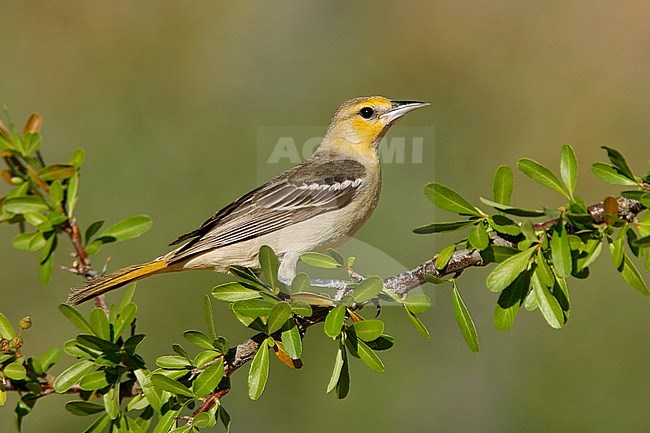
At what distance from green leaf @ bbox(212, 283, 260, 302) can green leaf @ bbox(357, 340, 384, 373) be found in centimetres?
33

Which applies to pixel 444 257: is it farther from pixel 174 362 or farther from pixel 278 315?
pixel 174 362

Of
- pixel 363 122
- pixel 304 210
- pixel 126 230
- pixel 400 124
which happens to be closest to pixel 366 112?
pixel 363 122

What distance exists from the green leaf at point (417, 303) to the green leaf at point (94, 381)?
932 mm

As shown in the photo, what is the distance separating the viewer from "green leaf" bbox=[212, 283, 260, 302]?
2166mm

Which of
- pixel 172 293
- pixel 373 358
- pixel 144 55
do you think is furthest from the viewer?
pixel 144 55

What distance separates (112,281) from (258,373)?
3.49 ft

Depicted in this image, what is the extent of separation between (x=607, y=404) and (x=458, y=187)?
215 cm

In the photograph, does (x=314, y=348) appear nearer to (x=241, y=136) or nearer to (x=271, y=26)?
(x=241, y=136)

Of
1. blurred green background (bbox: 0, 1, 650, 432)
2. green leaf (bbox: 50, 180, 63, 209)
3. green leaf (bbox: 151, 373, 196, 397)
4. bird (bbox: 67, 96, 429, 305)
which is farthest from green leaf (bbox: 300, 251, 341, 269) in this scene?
blurred green background (bbox: 0, 1, 650, 432)

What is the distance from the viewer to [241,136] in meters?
5.97

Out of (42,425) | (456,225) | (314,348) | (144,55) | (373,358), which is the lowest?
Answer: (42,425)

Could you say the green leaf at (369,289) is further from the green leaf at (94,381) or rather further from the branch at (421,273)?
the green leaf at (94,381)

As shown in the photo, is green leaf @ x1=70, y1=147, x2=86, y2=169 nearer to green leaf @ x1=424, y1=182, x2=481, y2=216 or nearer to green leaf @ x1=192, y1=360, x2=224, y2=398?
green leaf @ x1=192, y1=360, x2=224, y2=398

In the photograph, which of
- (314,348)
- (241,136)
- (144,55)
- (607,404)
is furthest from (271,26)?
(607,404)
